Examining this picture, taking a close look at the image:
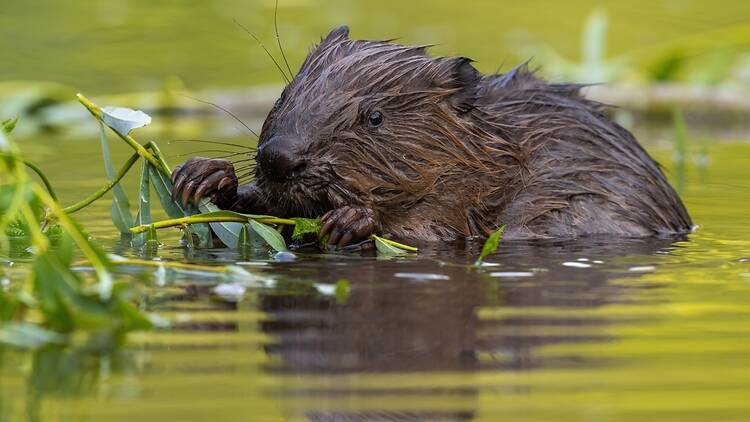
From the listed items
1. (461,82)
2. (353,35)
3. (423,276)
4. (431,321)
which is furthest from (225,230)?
(353,35)

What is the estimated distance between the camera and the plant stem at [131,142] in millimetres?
4453

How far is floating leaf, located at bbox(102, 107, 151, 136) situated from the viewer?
171 inches

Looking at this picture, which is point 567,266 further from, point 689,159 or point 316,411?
point 689,159

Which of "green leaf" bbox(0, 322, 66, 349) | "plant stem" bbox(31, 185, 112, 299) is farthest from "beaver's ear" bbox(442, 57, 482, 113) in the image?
"green leaf" bbox(0, 322, 66, 349)

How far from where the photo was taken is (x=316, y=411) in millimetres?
2633

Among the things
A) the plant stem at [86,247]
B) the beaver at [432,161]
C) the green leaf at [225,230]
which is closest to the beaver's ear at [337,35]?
the beaver at [432,161]

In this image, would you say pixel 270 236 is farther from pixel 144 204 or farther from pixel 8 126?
pixel 8 126

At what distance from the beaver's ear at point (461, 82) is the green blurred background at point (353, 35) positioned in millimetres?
4241

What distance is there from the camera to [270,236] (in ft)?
14.9

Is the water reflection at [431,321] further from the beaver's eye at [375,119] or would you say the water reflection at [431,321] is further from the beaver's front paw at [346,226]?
the beaver's eye at [375,119]

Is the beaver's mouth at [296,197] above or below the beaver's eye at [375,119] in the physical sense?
below

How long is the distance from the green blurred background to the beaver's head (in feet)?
14.2

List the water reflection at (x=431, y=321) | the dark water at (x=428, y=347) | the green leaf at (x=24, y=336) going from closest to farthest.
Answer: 1. the dark water at (x=428, y=347)
2. the water reflection at (x=431, y=321)
3. the green leaf at (x=24, y=336)

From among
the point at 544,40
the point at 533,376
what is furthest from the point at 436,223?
the point at 544,40
